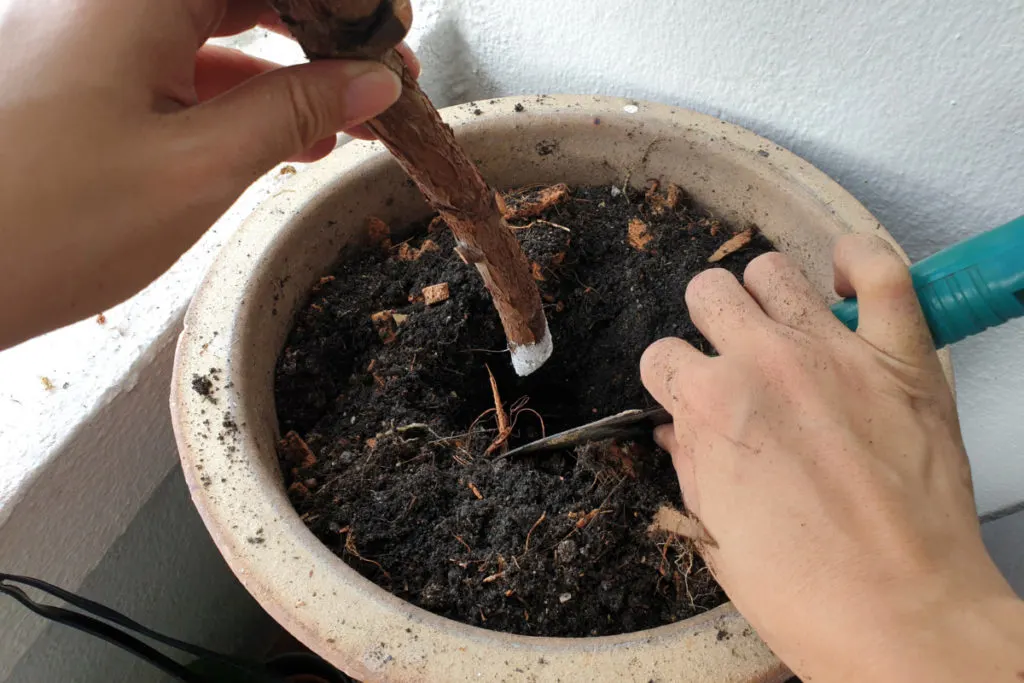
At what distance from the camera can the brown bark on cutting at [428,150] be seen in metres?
0.41

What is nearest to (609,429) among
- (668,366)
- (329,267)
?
(668,366)

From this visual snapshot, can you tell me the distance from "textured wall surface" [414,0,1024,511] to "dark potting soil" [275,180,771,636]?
0.50 ft

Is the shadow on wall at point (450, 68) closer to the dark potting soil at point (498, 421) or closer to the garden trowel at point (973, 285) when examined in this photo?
the dark potting soil at point (498, 421)

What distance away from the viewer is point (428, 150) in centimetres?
53

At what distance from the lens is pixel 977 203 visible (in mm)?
718

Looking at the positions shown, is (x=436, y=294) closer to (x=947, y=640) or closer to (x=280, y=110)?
(x=280, y=110)

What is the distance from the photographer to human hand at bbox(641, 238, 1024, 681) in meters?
0.45

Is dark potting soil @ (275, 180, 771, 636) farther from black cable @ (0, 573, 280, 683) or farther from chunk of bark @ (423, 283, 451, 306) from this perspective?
black cable @ (0, 573, 280, 683)

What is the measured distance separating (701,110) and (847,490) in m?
0.59

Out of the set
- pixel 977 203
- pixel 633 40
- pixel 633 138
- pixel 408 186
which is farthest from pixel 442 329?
pixel 977 203

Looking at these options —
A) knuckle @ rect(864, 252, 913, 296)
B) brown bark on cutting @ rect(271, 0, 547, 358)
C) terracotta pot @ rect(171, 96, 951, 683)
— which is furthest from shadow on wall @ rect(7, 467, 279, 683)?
knuckle @ rect(864, 252, 913, 296)

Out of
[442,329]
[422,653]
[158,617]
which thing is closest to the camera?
[422,653]

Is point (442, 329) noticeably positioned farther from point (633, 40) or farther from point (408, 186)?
point (633, 40)

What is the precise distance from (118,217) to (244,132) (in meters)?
0.09
